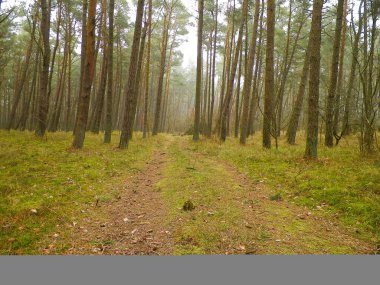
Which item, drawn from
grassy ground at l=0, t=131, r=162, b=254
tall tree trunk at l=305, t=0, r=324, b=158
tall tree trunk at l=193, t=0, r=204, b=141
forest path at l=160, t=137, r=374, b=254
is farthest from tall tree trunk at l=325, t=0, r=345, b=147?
grassy ground at l=0, t=131, r=162, b=254

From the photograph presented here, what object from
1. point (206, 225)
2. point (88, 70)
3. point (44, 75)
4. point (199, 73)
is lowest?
point (206, 225)

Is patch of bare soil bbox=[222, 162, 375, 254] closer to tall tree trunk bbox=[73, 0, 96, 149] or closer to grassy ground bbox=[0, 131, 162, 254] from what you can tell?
grassy ground bbox=[0, 131, 162, 254]

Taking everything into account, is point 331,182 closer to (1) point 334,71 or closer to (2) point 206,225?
(2) point 206,225

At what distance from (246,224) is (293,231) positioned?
83 cm

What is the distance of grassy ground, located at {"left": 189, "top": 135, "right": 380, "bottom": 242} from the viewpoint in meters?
5.52

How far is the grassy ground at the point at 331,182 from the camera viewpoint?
552 cm

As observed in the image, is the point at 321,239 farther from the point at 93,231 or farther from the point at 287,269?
the point at 93,231

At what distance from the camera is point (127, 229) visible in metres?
5.12

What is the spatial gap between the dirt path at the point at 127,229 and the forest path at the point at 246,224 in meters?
0.30

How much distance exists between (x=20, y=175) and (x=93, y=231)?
157 inches

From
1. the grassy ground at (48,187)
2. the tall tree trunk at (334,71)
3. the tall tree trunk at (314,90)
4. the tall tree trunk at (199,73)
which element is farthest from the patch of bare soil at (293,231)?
the tall tree trunk at (199,73)

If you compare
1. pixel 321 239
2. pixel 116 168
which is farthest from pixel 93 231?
pixel 116 168

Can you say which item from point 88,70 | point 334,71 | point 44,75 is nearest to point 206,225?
point 88,70

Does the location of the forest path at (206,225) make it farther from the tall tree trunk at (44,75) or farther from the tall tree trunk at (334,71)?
the tall tree trunk at (44,75)
